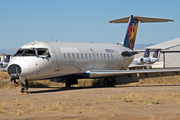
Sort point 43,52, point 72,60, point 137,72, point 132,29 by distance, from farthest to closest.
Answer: point 132,29, point 137,72, point 72,60, point 43,52

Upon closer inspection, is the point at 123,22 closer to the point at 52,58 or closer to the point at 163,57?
the point at 52,58

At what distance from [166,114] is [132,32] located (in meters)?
21.4

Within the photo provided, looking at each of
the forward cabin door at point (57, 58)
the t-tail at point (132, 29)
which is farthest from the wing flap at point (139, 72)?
the t-tail at point (132, 29)

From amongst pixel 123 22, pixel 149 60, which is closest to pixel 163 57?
pixel 149 60

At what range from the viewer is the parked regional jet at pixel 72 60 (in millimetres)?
20677

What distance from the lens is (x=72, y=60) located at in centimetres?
2356

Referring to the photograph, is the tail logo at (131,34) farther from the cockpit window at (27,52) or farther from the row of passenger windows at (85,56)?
the cockpit window at (27,52)

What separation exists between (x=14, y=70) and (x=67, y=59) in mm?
4256

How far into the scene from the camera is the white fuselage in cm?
2073

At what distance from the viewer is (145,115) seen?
11.0 metres

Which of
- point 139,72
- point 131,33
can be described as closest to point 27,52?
point 139,72

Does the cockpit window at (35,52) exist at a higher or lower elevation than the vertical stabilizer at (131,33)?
lower

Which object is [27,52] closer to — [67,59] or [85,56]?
[67,59]

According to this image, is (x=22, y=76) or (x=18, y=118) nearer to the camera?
(x=18, y=118)
